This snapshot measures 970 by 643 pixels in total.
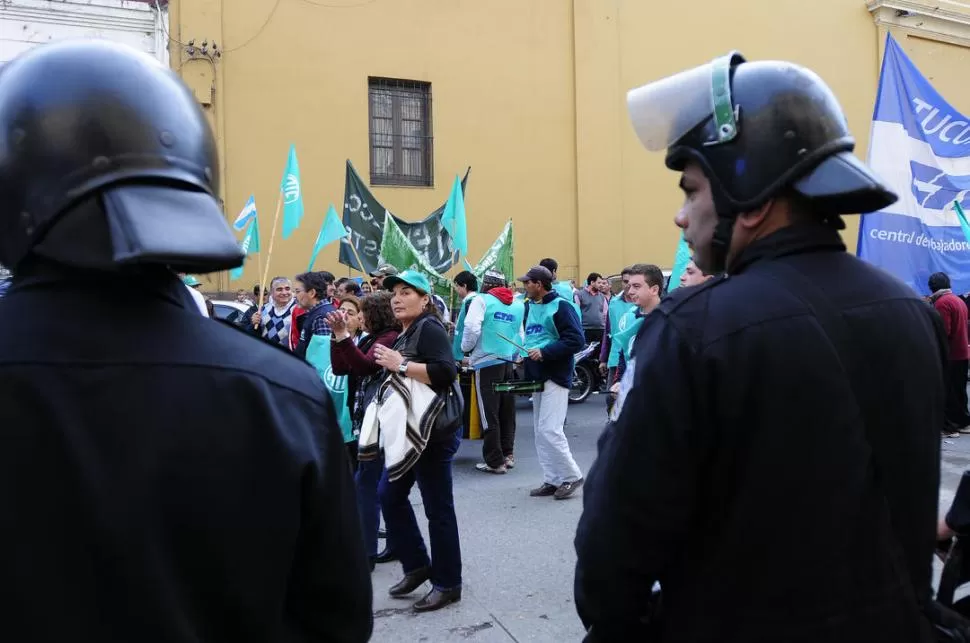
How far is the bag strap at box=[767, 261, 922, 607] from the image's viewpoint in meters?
1.60

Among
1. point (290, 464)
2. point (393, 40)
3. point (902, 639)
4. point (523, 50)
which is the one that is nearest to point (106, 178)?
point (290, 464)

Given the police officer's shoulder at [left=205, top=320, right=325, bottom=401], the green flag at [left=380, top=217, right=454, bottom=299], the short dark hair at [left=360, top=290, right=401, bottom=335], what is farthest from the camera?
the green flag at [left=380, top=217, right=454, bottom=299]

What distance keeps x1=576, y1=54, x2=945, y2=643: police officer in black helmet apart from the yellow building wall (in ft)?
44.6

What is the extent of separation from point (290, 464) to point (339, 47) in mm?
15087

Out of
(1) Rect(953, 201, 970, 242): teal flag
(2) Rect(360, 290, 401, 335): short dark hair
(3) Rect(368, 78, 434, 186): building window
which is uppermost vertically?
(3) Rect(368, 78, 434, 186): building window

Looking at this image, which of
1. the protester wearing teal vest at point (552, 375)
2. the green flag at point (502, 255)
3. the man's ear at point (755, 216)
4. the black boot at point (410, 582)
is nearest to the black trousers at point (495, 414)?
the protester wearing teal vest at point (552, 375)

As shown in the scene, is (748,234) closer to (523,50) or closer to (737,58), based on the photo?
(737,58)

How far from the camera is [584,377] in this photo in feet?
41.9

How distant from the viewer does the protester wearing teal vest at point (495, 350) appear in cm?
842

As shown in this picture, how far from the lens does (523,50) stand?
1684 centimetres

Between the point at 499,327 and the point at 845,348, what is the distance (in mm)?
6920

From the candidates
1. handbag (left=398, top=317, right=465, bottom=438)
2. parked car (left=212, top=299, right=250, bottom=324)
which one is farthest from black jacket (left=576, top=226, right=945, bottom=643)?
parked car (left=212, top=299, right=250, bottom=324)

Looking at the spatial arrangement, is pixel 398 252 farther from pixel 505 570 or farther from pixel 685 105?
pixel 685 105

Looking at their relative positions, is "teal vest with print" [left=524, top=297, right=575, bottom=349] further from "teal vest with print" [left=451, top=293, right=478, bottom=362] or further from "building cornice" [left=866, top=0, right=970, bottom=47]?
"building cornice" [left=866, top=0, right=970, bottom=47]
